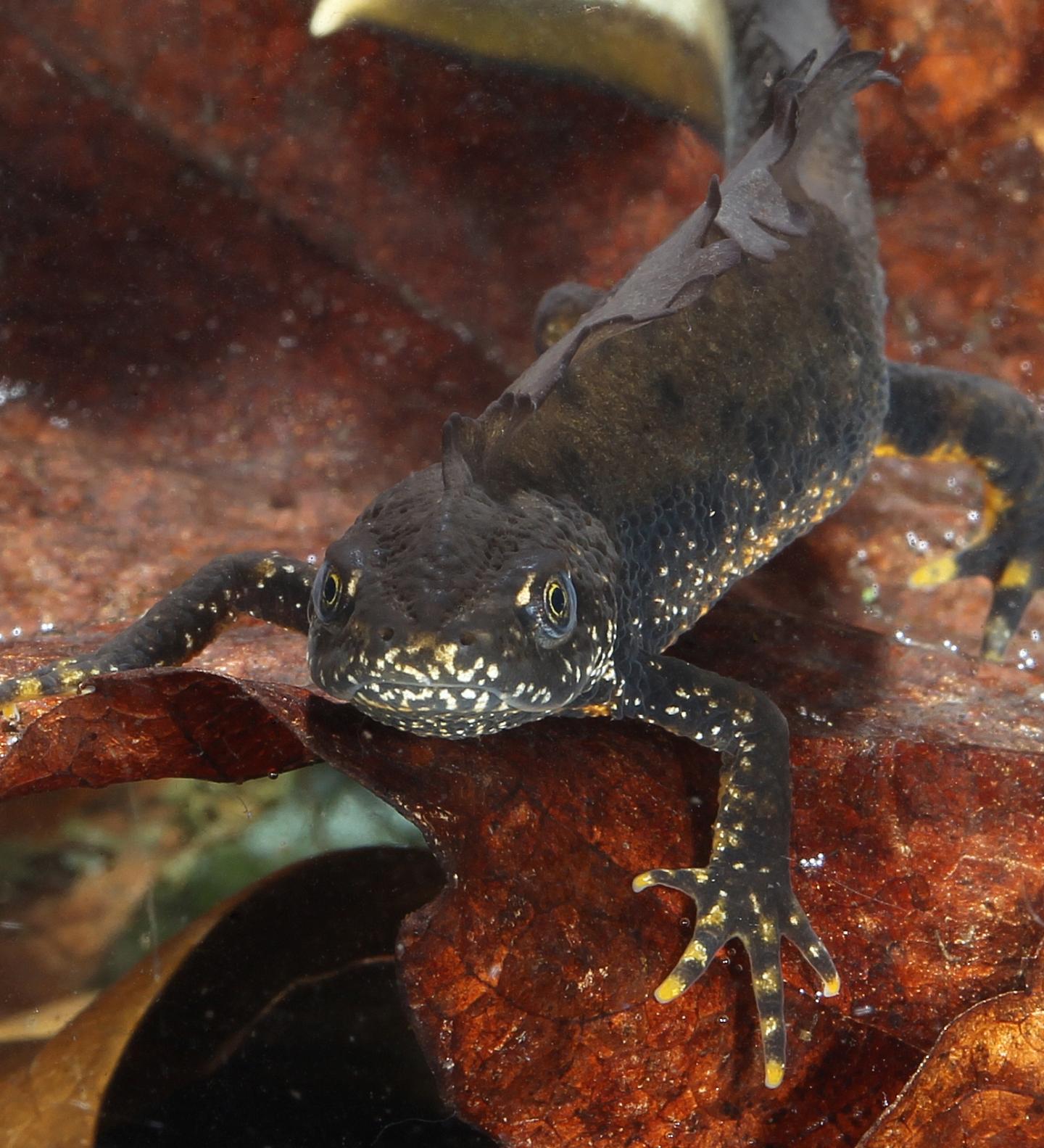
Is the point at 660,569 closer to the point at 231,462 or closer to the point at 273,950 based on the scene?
the point at 273,950

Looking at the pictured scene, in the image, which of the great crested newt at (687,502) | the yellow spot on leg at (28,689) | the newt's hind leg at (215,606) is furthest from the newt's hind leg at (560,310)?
the yellow spot on leg at (28,689)

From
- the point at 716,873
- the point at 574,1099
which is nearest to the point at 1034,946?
the point at 716,873

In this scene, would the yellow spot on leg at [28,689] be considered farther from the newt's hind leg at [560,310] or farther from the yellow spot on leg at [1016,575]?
the yellow spot on leg at [1016,575]

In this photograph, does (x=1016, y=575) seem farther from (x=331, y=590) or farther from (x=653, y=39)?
(x=331, y=590)

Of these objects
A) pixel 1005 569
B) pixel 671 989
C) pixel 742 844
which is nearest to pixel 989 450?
pixel 1005 569

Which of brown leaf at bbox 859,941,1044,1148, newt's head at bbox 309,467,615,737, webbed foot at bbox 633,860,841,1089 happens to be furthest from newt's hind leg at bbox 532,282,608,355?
brown leaf at bbox 859,941,1044,1148

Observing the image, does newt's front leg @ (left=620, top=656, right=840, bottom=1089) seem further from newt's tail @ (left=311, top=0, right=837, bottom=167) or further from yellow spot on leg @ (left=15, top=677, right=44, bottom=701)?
newt's tail @ (left=311, top=0, right=837, bottom=167)

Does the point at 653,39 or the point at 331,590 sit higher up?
the point at 653,39
